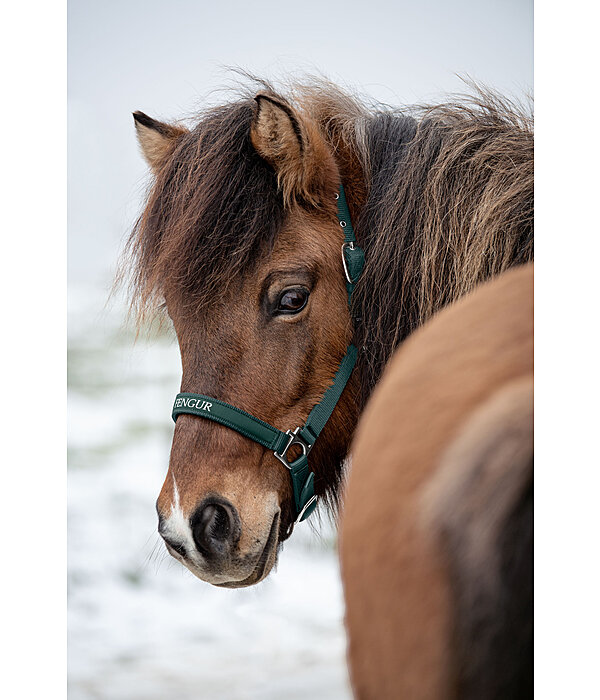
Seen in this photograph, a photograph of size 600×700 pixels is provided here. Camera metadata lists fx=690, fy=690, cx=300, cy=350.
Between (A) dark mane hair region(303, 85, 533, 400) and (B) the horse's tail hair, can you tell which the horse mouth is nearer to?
(A) dark mane hair region(303, 85, 533, 400)

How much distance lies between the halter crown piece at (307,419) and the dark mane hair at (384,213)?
2cm

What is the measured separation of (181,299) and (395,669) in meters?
0.60

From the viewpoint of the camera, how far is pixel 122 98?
1.19 m

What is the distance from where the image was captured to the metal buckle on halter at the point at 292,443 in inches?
38.6

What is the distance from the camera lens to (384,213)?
40.4 inches

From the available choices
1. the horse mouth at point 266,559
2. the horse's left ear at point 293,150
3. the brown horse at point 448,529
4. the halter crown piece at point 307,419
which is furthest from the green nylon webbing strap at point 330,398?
the brown horse at point 448,529

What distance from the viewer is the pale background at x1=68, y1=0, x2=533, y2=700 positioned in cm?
115

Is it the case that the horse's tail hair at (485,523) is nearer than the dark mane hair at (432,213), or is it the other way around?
the horse's tail hair at (485,523)

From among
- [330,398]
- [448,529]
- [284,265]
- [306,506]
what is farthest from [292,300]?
[448,529]

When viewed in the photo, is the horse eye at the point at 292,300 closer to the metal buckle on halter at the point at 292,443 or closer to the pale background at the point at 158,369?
the metal buckle on halter at the point at 292,443

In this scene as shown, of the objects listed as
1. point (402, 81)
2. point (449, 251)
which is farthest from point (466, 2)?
point (449, 251)

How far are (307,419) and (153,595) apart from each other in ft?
1.46

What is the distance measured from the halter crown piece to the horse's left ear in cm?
4

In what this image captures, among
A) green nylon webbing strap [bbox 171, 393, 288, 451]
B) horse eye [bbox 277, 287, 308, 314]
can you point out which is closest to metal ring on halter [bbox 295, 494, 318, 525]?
green nylon webbing strap [bbox 171, 393, 288, 451]
